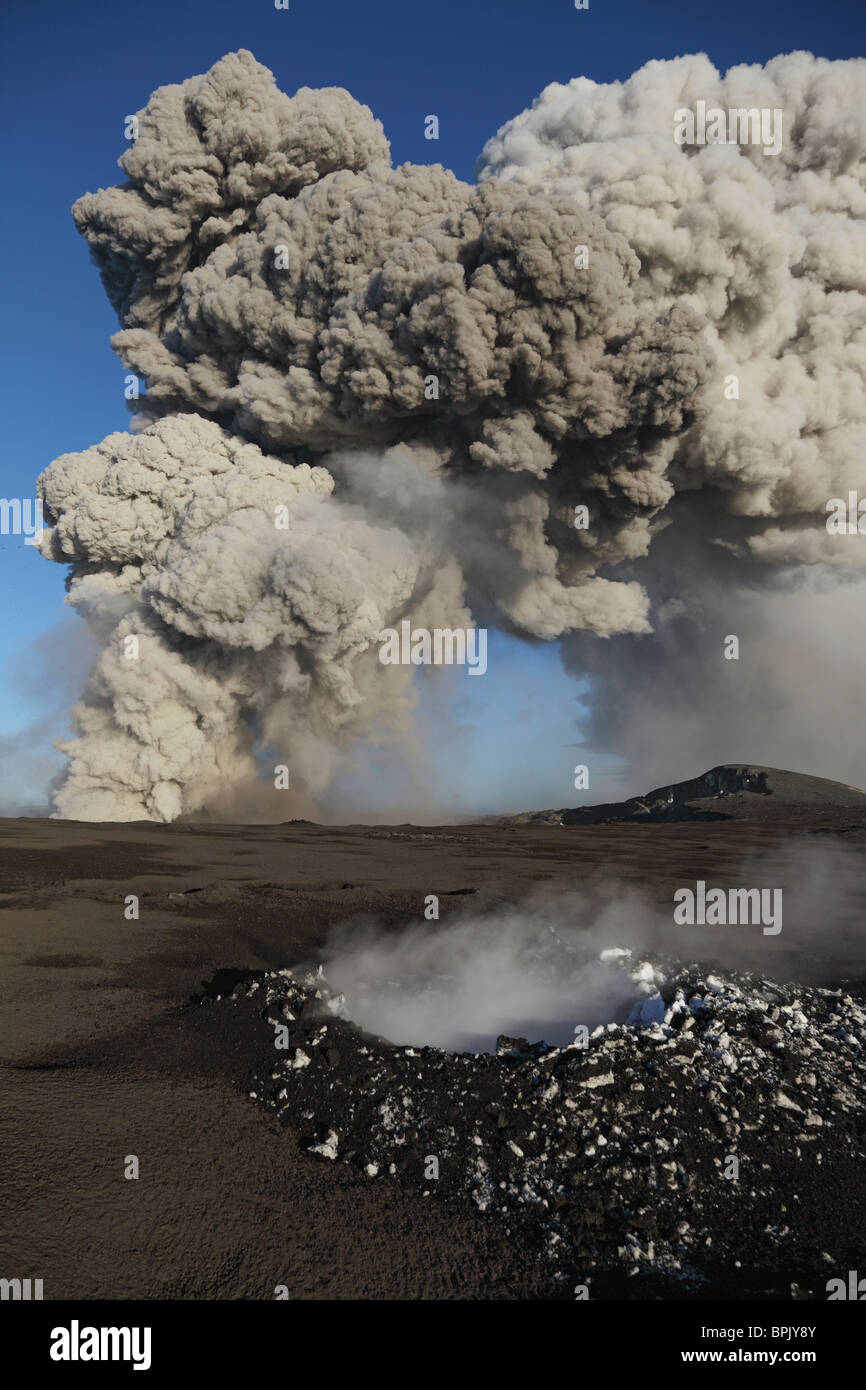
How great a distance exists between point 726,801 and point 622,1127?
4473 cm

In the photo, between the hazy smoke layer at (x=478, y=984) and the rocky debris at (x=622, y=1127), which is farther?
the hazy smoke layer at (x=478, y=984)

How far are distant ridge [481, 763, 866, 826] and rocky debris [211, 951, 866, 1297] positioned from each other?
123 feet

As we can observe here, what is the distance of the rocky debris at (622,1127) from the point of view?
421cm

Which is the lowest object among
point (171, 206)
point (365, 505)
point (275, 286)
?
point (365, 505)

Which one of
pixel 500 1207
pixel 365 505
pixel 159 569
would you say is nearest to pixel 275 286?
pixel 365 505

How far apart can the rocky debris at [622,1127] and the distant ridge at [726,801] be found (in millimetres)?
37551

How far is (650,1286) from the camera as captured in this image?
387 centimetres

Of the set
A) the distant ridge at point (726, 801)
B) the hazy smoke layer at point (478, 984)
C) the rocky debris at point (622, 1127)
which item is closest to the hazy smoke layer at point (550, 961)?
the hazy smoke layer at point (478, 984)

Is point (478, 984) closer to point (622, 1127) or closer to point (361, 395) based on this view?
point (622, 1127)

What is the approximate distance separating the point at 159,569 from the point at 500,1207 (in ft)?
91.6

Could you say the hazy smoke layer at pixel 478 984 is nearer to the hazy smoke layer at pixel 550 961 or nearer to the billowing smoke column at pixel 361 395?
the hazy smoke layer at pixel 550 961

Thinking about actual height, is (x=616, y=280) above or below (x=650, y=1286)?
above

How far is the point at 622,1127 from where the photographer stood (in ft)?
17.1

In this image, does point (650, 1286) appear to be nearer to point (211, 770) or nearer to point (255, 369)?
point (211, 770)
